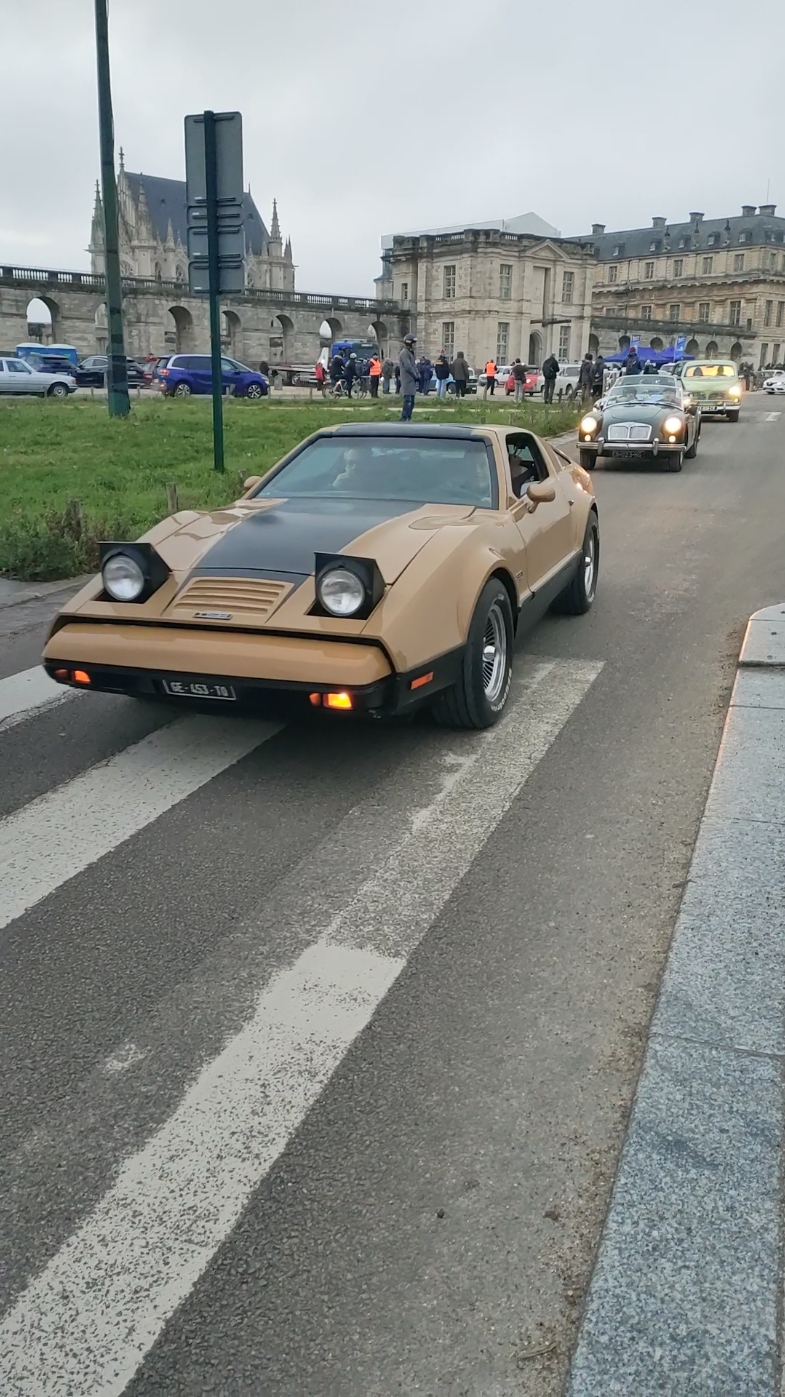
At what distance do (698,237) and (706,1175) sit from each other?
14439 cm

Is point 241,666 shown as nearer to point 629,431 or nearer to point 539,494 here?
point 539,494

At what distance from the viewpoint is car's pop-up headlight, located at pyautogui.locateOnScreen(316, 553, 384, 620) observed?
434 cm

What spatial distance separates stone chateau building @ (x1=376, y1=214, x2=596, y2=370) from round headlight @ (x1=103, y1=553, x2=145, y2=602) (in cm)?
8634

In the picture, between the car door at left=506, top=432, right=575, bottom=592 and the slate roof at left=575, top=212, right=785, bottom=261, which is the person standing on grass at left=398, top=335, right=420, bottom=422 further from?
the slate roof at left=575, top=212, right=785, bottom=261

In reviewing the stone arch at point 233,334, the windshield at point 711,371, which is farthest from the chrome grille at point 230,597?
the stone arch at point 233,334

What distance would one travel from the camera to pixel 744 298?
124 m

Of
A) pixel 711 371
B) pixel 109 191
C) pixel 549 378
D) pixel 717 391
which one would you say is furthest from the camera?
pixel 549 378

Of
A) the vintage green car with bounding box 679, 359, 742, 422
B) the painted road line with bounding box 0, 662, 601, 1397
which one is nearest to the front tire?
the painted road line with bounding box 0, 662, 601, 1397

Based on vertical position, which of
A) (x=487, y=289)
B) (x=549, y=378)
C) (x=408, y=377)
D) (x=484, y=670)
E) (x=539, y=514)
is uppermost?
(x=487, y=289)

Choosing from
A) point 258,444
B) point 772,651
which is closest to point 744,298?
point 258,444

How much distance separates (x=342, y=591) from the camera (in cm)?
438

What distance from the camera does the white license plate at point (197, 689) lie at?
14.3ft

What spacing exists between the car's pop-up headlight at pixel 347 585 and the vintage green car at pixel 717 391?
26288mm

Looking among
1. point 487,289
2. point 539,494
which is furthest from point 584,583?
point 487,289
